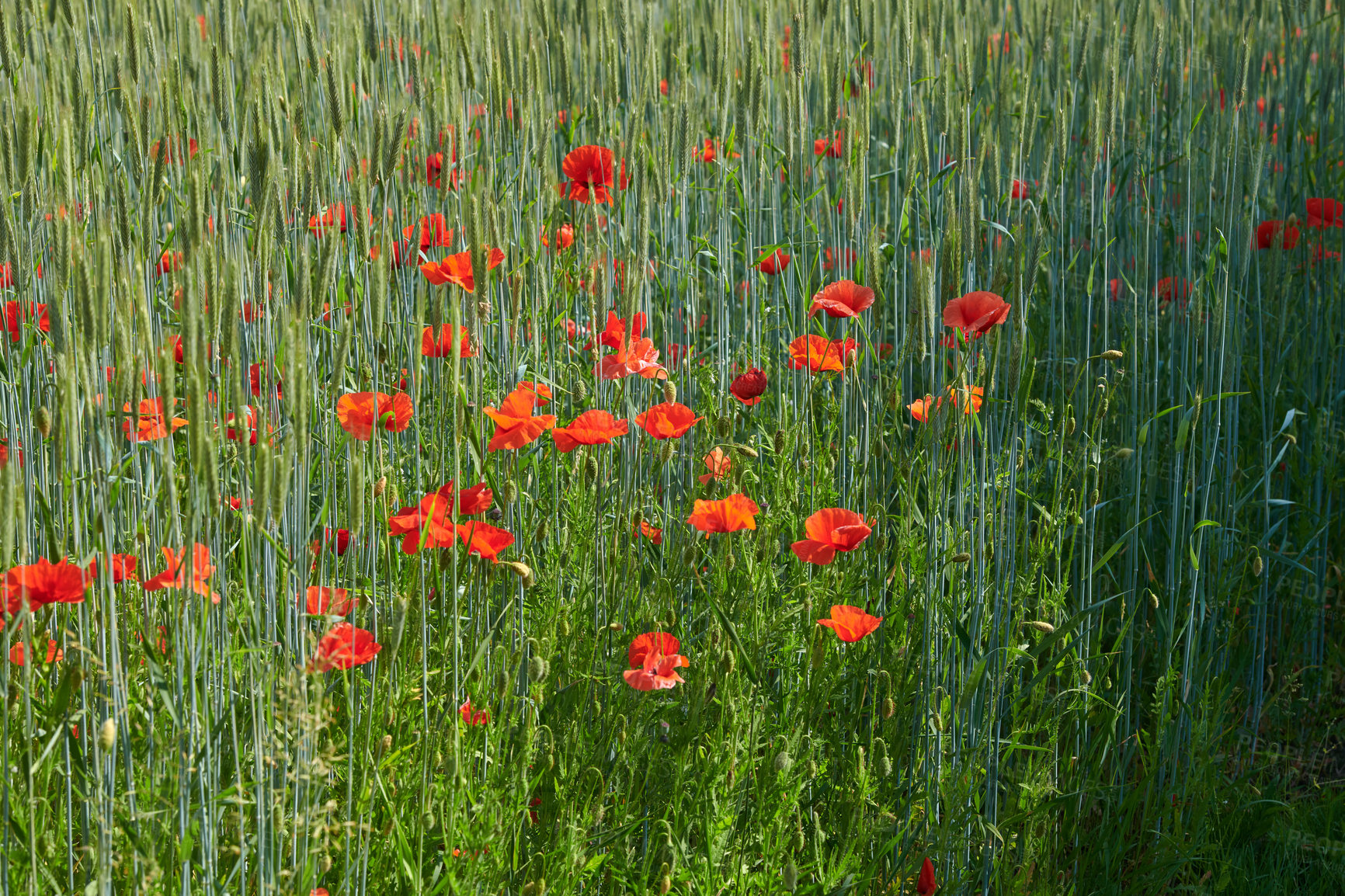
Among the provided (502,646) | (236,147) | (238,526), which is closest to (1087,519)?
(502,646)

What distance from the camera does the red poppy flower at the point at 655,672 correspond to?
3.77 ft

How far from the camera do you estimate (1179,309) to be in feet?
6.48

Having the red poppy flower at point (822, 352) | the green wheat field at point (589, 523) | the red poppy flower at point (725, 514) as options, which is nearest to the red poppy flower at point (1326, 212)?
the green wheat field at point (589, 523)

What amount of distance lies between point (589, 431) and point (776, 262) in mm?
638

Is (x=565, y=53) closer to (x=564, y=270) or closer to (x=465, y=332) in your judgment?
(x=564, y=270)

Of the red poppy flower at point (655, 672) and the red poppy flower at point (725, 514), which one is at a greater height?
the red poppy flower at point (725, 514)

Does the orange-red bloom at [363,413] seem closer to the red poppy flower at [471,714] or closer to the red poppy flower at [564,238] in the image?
the red poppy flower at [471,714]

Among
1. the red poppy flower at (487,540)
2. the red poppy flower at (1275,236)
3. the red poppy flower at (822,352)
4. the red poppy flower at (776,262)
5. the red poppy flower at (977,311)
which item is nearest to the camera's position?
the red poppy flower at (487,540)

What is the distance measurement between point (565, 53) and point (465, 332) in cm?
57

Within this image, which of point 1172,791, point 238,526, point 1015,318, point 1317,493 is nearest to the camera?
point 238,526

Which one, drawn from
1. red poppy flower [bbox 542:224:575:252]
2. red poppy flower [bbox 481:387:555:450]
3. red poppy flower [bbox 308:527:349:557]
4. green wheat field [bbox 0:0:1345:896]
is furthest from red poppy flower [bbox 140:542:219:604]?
red poppy flower [bbox 542:224:575:252]

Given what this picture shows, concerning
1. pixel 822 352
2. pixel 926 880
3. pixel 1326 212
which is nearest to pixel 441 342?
pixel 822 352

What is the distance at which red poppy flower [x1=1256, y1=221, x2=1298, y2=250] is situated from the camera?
6.57ft

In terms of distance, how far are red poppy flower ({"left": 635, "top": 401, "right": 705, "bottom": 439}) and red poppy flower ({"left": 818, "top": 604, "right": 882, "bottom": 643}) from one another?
274 mm
